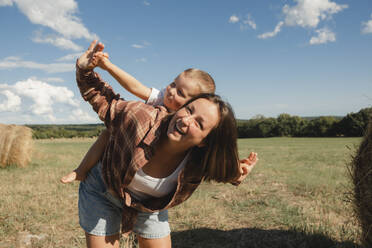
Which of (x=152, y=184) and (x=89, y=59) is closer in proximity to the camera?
(x=89, y=59)

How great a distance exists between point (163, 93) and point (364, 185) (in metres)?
2.29

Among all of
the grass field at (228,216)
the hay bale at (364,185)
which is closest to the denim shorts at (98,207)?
the grass field at (228,216)

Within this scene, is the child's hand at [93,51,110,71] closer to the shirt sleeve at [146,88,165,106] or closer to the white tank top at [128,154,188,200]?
the shirt sleeve at [146,88,165,106]

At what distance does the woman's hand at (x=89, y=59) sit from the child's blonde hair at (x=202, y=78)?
0.83 metres

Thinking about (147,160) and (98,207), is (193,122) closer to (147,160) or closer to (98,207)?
(147,160)

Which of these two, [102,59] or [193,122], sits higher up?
[102,59]

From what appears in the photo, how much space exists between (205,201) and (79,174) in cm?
349

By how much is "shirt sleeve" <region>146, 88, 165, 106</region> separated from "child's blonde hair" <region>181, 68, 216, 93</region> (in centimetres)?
29

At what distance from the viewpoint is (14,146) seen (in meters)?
10.0

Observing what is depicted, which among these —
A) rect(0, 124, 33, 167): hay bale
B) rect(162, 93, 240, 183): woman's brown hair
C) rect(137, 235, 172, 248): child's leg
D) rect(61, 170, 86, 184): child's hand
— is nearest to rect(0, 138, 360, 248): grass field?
rect(137, 235, 172, 248): child's leg

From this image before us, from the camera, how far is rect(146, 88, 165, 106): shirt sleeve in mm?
2596

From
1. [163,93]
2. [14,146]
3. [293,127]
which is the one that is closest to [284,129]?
[293,127]

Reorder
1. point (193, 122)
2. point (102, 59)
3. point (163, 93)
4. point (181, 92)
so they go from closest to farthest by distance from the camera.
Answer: point (193, 122)
point (102, 59)
point (181, 92)
point (163, 93)

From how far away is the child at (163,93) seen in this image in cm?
235
